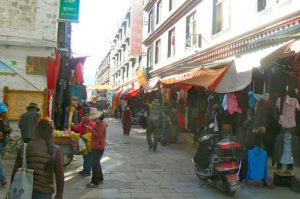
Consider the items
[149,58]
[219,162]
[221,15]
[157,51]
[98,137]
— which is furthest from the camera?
[149,58]

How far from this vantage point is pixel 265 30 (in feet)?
39.5

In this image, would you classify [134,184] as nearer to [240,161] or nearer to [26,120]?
[240,161]

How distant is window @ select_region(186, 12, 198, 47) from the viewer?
19828 millimetres

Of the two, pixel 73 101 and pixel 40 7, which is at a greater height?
pixel 40 7

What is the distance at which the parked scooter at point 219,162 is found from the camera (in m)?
8.03

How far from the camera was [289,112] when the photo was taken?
366 inches

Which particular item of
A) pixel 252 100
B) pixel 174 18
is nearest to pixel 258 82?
pixel 252 100

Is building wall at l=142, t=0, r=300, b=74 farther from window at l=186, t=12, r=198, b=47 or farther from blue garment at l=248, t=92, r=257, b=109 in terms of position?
blue garment at l=248, t=92, r=257, b=109

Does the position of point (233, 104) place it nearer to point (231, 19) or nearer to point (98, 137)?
point (98, 137)

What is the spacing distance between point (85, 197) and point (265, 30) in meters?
7.41

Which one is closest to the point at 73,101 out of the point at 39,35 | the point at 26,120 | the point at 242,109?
the point at 39,35

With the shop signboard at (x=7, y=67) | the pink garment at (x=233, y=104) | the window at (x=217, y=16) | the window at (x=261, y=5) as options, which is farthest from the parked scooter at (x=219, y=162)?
the window at (x=217, y=16)

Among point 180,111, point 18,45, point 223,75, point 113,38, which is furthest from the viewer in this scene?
point 113,38

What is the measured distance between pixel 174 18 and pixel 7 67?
44.7 feet
